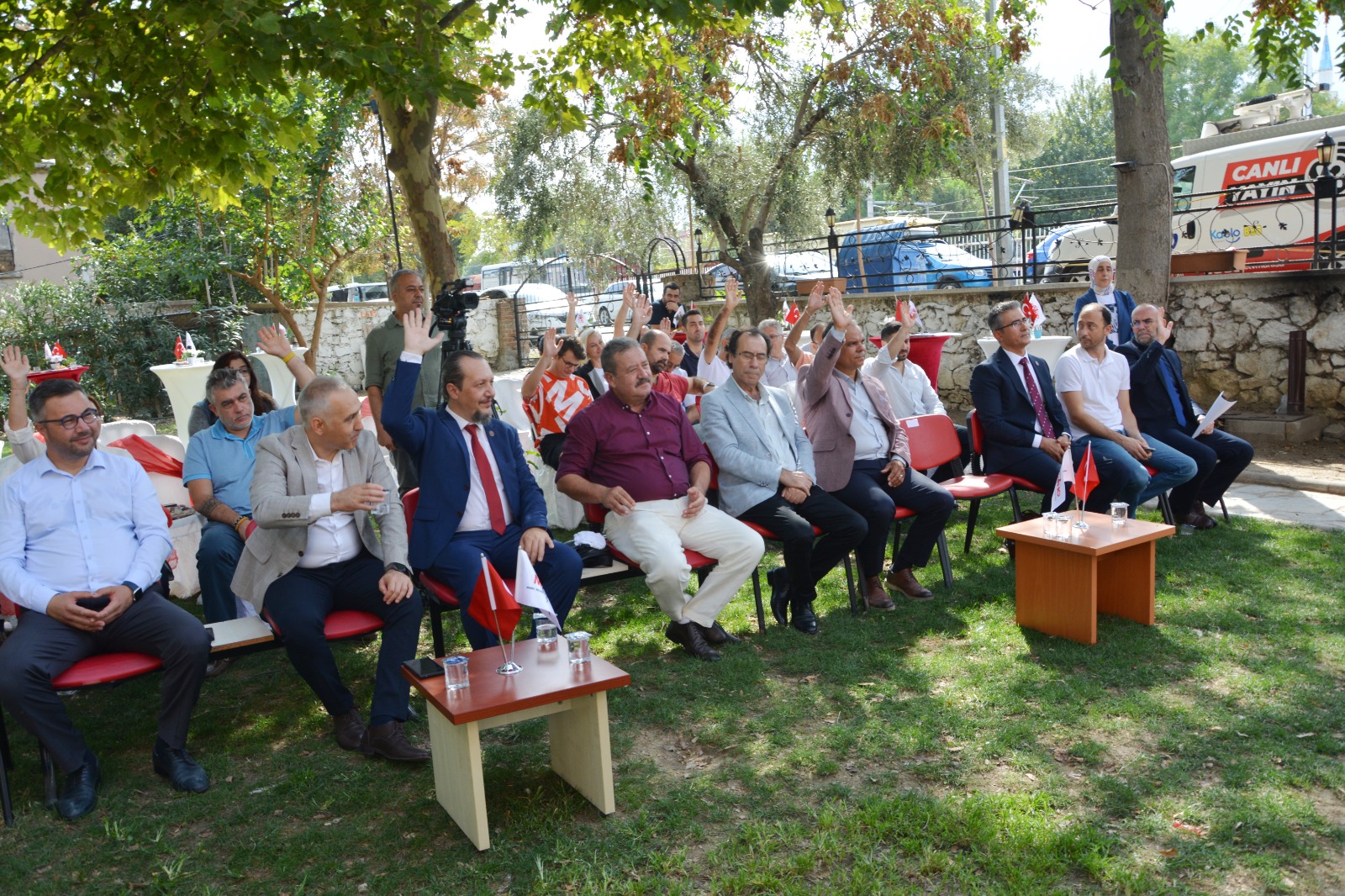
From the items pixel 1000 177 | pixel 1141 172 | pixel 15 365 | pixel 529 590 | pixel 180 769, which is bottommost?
pixel 180 769

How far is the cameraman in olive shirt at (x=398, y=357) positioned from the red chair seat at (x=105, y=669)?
2000 mm

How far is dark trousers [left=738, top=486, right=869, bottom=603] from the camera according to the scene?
5109 mm

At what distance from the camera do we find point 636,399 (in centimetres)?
497

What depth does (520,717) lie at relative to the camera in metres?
3.26

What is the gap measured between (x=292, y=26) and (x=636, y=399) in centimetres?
240

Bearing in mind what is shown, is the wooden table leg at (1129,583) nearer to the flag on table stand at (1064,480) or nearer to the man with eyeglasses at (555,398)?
the flag on table stand at (1064,480)

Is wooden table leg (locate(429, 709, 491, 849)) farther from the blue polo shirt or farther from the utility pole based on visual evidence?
the utility pole

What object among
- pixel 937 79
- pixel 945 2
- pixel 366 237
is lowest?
pixel 366 237

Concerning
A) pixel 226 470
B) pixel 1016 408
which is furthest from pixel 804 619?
pixel 226 470

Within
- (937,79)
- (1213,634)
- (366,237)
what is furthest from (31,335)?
(1213,634)

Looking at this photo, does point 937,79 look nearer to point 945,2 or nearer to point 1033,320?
point 945,2

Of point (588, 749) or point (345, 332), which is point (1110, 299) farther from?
point (345, 332)

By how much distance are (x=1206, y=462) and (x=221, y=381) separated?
5.76 meters

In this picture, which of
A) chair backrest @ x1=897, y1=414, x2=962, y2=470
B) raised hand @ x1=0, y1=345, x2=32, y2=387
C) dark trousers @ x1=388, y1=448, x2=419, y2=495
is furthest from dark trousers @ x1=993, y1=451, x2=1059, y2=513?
raised hand @ x1=0, y1=345, x2=32, y2=387
